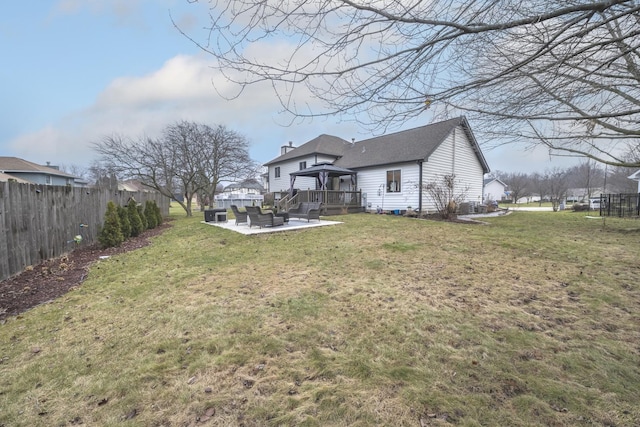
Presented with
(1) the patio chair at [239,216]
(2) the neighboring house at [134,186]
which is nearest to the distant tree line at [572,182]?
(1) the patio chair at [239,216]

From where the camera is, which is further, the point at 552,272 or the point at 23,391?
the point at 552,272

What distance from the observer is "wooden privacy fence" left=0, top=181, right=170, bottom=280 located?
5.04 meters

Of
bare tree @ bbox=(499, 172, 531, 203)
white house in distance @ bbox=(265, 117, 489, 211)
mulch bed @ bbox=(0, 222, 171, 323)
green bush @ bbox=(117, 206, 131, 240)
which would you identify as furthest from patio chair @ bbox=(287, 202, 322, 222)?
bare tree @ bbox=(499, 172, 531, 203)

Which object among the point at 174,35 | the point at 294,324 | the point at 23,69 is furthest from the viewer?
the point at 23,69

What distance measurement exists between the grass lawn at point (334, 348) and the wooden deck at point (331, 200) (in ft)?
36.9

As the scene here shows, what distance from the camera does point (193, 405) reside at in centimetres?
201

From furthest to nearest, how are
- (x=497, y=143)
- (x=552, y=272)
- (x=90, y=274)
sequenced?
1. (x=90, y=274)
2. (x=552, y=272)
3. (x=497, y=143)

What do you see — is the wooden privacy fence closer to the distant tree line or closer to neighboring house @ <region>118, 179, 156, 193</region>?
neighboring house @ <region>118, 179, 156, 193</region>

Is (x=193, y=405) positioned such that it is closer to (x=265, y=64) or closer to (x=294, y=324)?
(x=294, y=324)

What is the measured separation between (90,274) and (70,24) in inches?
173

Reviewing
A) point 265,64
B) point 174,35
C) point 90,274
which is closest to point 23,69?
point 90,274

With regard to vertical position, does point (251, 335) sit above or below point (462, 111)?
below

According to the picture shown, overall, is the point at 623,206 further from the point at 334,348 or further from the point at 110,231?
the point at 110,231

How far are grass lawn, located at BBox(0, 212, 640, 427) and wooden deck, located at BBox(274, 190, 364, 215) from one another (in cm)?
1124
